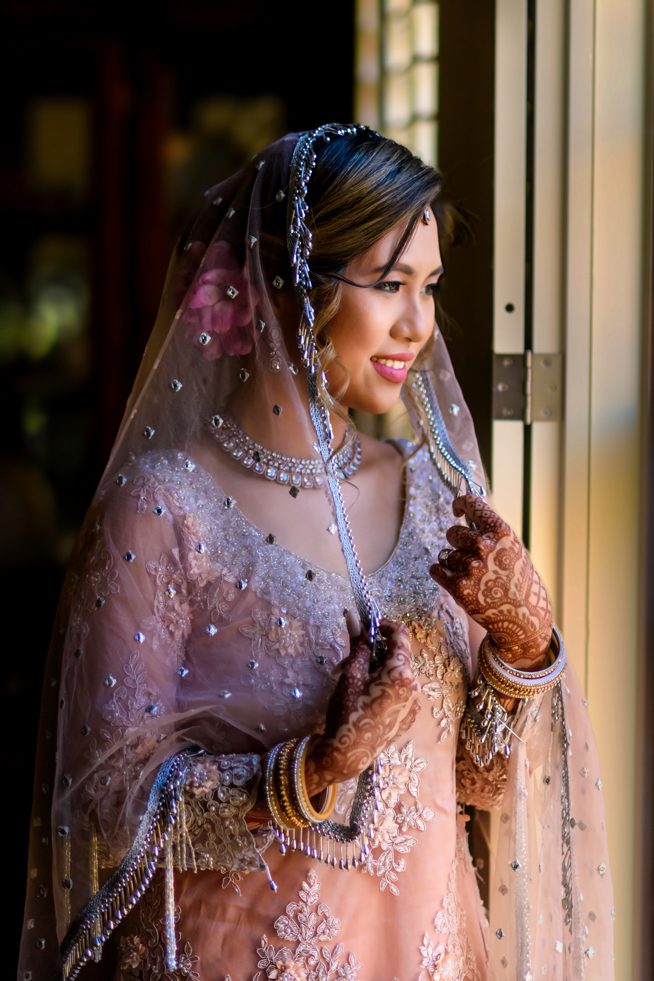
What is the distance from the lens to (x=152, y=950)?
3.94ft

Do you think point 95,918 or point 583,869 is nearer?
point 95,918

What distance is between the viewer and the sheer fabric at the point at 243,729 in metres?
1.16

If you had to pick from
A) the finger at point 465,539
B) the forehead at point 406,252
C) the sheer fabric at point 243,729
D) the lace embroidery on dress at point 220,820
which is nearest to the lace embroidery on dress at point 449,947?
the sheer fabric at point 243,729

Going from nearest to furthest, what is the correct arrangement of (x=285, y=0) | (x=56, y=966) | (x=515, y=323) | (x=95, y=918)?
(x=95, y=918) < (x=56, y=966) < (x=515, y=323) < (x=285, y=0)

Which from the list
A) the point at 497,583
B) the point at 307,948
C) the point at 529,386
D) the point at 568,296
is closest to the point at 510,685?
the point at 497,583

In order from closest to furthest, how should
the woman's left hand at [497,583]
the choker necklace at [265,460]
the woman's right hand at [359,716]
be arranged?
1. the woman's right hand at [359,716]
2. the woman's left hand at [497,583]
3. the choker necklace at [265,460]

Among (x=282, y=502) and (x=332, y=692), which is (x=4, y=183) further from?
(x=332, y=692)

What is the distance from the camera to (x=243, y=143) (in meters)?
2.97

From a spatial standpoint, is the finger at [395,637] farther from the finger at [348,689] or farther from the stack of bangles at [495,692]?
the stack of bangles at [495,692]

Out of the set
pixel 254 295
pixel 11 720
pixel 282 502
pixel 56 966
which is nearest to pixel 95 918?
pixel 56 966

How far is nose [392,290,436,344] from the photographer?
4.17ft

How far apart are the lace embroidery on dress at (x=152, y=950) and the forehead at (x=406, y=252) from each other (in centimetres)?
71

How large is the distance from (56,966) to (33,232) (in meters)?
2.15

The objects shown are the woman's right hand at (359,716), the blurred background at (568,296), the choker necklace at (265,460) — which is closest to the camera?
the woman's right hand at (359,716)
